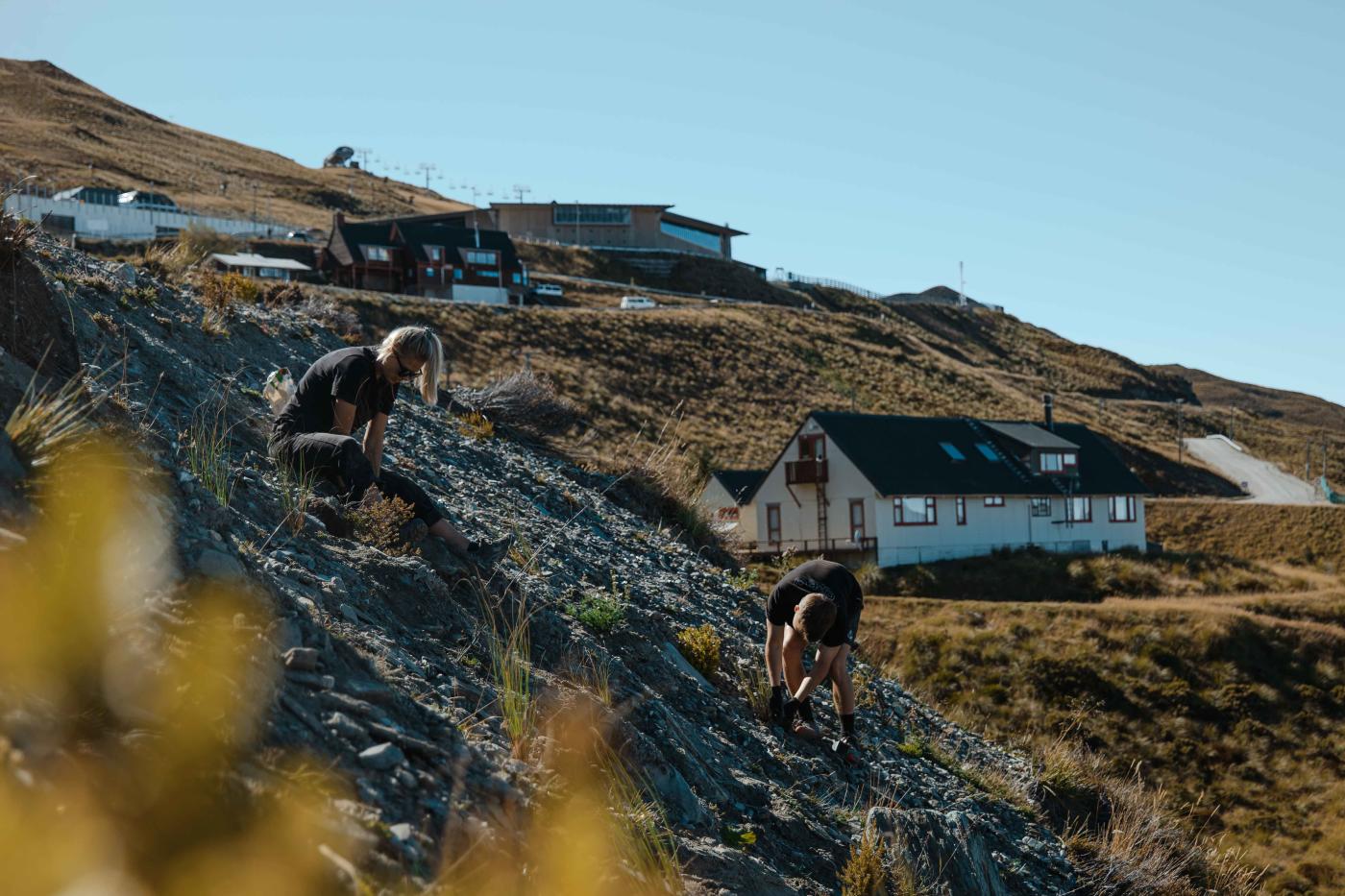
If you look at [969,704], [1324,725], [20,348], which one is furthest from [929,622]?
[20,348]

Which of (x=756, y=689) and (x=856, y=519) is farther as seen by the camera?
(x=856, y=519)

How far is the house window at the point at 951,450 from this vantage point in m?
54.0

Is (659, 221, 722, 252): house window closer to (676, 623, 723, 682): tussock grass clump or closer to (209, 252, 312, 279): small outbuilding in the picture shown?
(209, 252, 312, 279): small outbuilding

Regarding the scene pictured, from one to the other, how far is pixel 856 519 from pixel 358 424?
1688 inches

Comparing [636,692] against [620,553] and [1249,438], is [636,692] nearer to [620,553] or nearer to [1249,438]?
[620,553]

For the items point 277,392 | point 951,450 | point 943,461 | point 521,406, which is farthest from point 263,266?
point 277,392

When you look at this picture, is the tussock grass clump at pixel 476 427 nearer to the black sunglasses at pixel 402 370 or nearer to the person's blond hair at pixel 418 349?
the black sunglasses at pixel 402 370

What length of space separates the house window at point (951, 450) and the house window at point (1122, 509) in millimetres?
8356

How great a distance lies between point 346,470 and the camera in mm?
8219

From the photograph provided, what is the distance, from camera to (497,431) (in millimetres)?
17844

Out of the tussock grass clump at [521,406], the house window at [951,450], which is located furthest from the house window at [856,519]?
the tussock grass clump at [521,406]

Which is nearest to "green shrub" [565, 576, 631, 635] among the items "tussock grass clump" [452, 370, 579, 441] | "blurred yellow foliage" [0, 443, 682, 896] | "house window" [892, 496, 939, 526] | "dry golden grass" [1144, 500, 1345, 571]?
"blurred yellow foliage" [0, 443, 682, 896]

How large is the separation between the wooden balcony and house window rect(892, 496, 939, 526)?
3726mm

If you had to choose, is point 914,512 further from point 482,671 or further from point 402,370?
point 482,671
